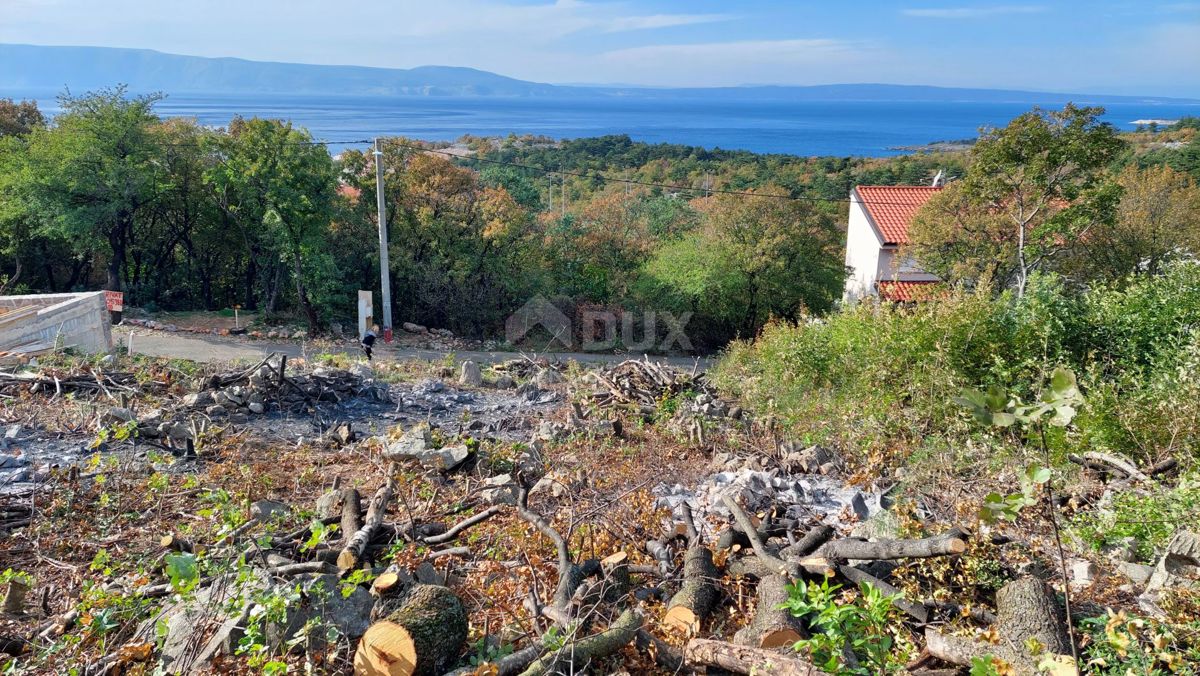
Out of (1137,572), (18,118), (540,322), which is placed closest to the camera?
(1137,572)

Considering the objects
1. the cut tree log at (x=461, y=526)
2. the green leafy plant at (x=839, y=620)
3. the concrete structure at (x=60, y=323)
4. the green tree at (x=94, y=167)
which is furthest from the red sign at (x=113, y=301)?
the green leafy plant at (x=839, y=620)

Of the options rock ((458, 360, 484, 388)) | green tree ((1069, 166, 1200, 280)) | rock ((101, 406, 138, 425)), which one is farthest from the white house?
rock ((101, 406, 138, 425))

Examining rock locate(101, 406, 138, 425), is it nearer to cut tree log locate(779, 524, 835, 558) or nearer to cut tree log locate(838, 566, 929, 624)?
cut tree log locate(779, 524, 835, 558)

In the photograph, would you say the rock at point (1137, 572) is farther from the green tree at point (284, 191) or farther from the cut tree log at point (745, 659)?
the green tree at point (284, 191)

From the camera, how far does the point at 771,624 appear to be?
3998mm

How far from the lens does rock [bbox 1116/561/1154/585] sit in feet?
15.1

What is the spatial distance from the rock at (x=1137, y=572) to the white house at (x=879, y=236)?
17.1m

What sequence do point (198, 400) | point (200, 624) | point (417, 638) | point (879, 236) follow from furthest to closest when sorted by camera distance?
point (879, 236) < point (198, 400) < point (200, 624) < point (417, 638)

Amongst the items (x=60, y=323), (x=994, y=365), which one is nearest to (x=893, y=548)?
(x=994, y=365)

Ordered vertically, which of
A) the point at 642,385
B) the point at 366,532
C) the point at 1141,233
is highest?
the point at 1141,233

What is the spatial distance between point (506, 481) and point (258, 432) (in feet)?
12.2

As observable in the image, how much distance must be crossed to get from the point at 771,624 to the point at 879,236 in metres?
20.5

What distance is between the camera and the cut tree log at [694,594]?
4.27 meters

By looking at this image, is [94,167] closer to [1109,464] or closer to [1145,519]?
[1109,464]
